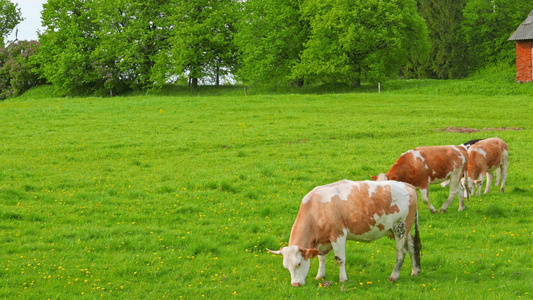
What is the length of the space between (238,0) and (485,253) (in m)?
56.5

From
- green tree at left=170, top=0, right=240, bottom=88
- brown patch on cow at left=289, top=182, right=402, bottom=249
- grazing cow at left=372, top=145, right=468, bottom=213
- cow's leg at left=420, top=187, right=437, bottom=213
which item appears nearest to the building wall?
green tree at left=170, top=0, right=240, bottom=88

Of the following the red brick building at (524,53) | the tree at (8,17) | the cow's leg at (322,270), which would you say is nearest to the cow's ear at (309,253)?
the cow's leg at (322,270)

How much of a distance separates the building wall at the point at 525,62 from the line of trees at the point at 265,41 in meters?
9.51

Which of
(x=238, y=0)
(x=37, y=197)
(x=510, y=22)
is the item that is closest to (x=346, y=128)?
(x=37, y=197)

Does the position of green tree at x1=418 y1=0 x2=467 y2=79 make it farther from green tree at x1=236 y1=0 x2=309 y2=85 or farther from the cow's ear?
the cow's ear

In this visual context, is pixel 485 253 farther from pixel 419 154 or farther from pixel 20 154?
pixel 20 154

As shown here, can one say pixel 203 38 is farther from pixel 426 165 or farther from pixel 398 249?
pixel 398 249

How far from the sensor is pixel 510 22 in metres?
66.6

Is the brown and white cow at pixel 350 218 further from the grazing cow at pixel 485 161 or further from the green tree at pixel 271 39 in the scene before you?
the green tree at pixel 271 39

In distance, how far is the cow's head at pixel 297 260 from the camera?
823 centimetres

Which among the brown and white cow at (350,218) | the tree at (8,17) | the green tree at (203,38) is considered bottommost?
the brown and white cow at (350,218)

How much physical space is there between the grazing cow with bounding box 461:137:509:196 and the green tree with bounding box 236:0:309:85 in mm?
40842

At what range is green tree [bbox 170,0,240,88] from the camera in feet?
187

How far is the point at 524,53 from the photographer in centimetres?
5034
